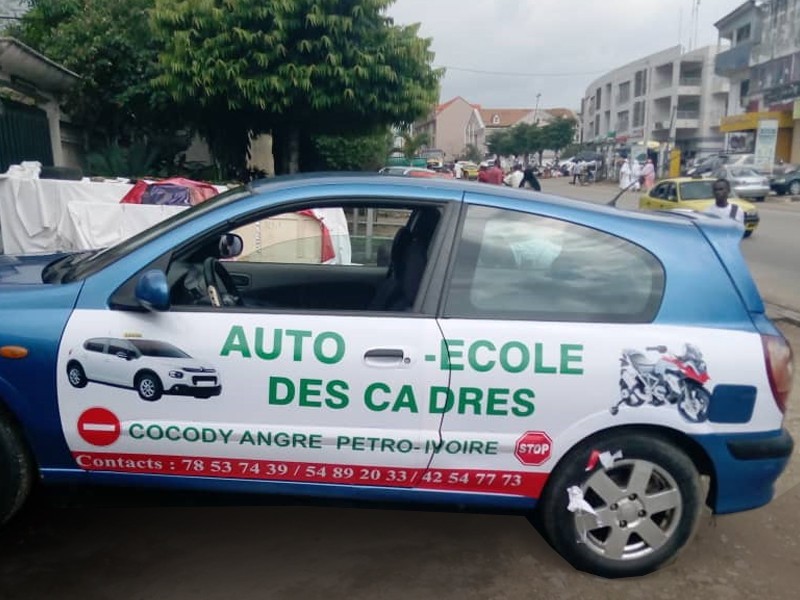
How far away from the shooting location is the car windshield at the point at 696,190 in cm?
1648

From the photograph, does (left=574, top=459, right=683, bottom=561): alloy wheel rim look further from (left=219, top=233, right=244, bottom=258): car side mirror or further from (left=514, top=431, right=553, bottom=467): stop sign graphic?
(left=219, top=233, right=244, bottom=258): car side mirror

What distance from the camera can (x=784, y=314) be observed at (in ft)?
27.3

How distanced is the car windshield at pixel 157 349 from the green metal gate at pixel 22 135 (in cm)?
952

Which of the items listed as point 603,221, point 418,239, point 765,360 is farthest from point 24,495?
point 765,360

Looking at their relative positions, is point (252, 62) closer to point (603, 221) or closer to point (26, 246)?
point (26, 246)

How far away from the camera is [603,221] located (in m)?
3.17

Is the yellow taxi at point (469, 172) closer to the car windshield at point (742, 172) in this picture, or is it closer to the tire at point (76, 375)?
the car windshield at point (742, 172)

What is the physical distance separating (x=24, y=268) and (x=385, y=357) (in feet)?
6.20

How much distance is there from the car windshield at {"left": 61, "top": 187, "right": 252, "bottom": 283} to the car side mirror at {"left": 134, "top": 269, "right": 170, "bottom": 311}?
0.28 m

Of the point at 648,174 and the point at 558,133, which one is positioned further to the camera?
the point at 558,133

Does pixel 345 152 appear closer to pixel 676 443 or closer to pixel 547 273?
pixel 547 273

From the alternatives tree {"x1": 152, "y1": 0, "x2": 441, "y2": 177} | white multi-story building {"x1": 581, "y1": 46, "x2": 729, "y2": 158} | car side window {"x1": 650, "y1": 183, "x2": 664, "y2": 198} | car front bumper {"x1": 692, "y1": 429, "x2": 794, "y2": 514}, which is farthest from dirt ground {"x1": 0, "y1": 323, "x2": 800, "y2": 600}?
white multi-story building {"x1": 581, "y1": 46, "x2": 729, "y2": 158}

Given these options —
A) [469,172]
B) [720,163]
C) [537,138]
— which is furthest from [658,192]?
[537,138]

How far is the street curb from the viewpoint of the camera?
26.4ft
